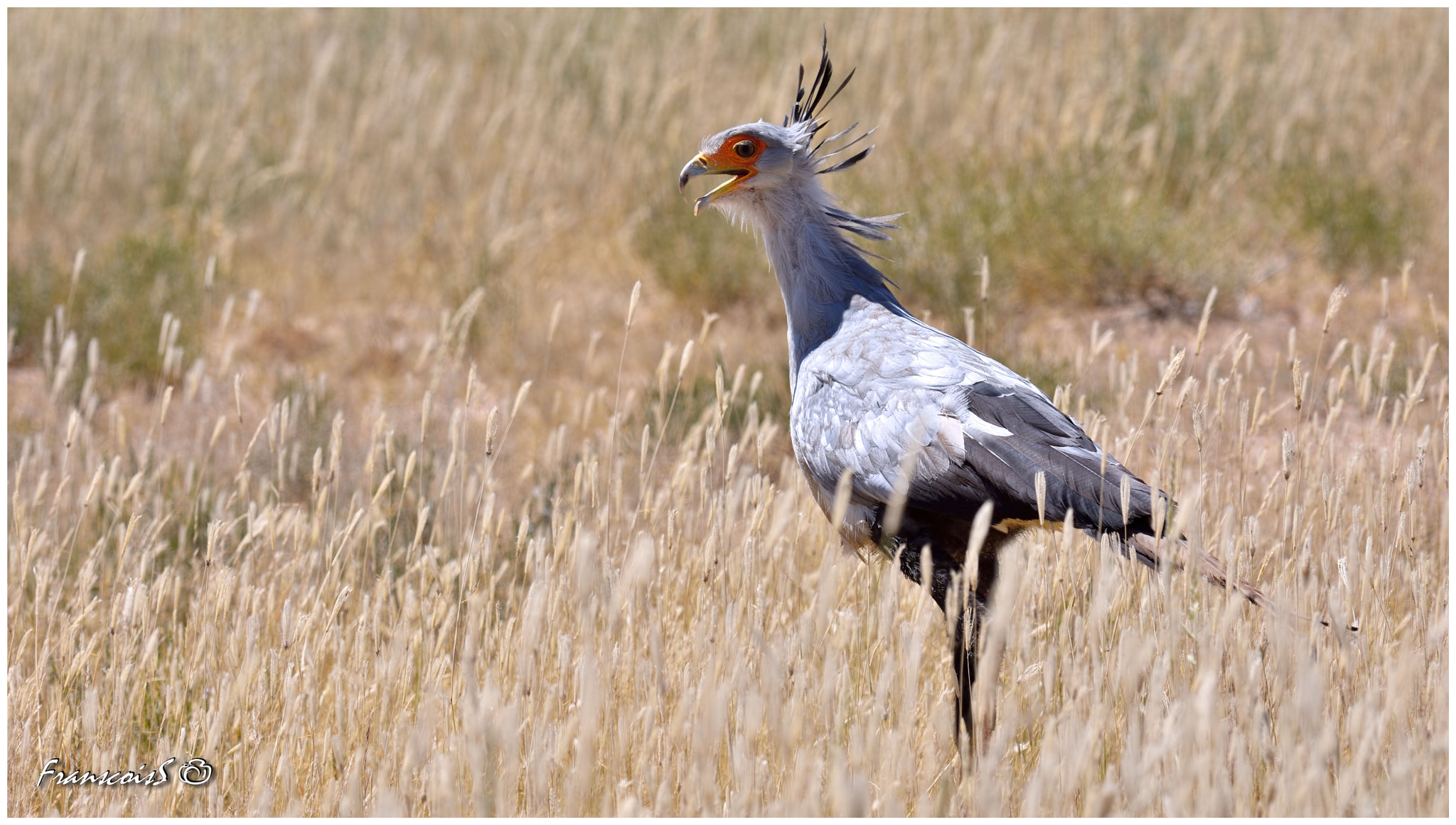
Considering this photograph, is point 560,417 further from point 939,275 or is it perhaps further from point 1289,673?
point 1289,673

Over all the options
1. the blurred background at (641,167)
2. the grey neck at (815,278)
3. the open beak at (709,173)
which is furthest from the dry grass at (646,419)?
the open beak at (709,173)

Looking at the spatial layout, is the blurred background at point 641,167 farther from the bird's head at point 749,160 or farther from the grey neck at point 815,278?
the bird's head at point 749,160

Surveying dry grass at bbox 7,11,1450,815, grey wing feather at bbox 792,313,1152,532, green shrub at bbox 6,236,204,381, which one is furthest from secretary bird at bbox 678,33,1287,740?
green shrub at bbox 6,236,204,381

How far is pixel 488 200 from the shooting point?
846 cm

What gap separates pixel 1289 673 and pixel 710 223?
5299 mm

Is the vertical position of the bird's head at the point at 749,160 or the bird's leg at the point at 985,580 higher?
the bird's head at the point at 749,160

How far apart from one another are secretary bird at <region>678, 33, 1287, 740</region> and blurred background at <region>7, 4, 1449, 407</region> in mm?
2110

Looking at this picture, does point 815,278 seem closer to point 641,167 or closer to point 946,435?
point 946,435

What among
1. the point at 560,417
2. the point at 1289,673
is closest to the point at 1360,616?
the point at 1289,673
